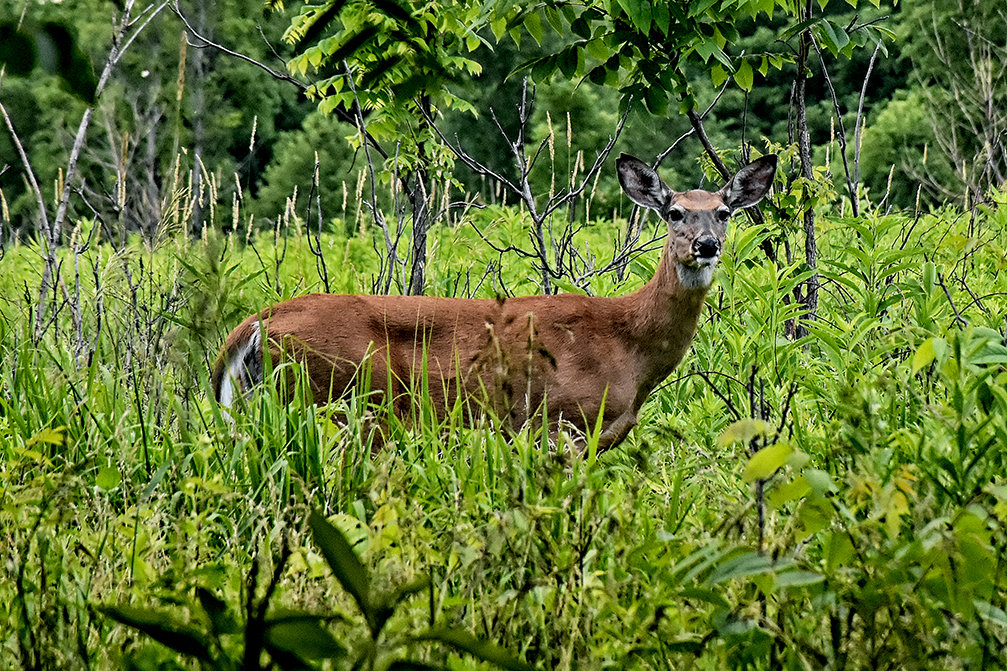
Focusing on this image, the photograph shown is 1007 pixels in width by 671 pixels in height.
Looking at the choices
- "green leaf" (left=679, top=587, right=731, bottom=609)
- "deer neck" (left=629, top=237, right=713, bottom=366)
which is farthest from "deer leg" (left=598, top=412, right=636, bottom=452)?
"green leaf" (left=679, top=587, right=731, bottom=609)

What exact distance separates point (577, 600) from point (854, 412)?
643 mm

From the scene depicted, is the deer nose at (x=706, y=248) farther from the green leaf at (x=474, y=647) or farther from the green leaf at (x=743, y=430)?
the green leaf at (x=474, y=647)

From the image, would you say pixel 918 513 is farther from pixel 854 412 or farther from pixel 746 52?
pixel 746 52

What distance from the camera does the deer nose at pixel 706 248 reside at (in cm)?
438

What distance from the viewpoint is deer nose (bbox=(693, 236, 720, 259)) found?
438cm

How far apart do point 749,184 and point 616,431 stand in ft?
4.84

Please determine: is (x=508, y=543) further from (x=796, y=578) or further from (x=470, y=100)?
(x=470, y=100)

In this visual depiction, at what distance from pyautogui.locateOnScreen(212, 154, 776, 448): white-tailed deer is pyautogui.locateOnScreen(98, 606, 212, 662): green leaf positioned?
267cm

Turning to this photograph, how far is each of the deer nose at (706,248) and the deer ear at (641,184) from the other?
69 centimetres

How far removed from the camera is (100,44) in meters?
22.1

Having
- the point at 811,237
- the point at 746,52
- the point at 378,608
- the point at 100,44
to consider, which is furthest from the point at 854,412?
the point at 100,44

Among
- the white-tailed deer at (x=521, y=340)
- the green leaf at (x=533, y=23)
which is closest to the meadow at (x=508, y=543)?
the white-tailed deer at (x=521, y=340)

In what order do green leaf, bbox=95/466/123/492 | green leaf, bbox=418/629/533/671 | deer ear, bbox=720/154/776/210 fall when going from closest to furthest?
green leaf, bbox=418/629/533/671 < green leaf, bbox=95/466/123/492 < deer ear, bbox=720/154/776/210

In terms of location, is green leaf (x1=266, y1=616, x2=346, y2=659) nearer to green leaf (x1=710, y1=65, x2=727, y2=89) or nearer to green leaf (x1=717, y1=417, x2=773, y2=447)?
green leaf (x1=717, y1=417, x2=773, y2=447)
